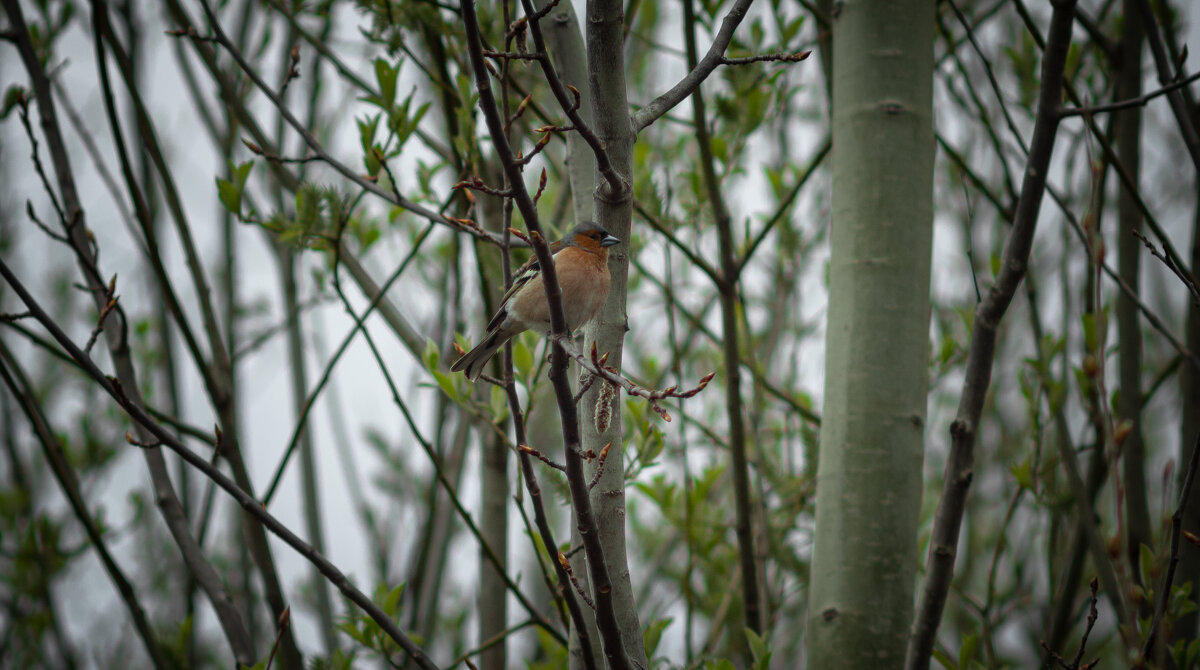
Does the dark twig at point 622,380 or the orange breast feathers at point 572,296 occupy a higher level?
the orange breast feathers at point 572,296

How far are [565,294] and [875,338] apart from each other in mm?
1133

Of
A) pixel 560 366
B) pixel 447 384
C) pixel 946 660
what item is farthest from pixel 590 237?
pixel 946 660

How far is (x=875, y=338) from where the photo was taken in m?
2.91

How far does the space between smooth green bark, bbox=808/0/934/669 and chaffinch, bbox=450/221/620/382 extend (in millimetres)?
880

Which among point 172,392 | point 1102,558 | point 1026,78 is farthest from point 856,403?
point 172,392

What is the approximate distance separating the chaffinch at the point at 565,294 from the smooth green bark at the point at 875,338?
880 millimetres

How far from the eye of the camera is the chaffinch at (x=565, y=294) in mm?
3016

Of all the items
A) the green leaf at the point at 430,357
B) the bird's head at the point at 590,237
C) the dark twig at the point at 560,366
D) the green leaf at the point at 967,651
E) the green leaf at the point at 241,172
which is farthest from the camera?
the green leaf at the point at 241,172

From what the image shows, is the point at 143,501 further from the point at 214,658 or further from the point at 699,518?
the point at 699,518

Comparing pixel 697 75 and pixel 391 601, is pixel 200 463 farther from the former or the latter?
pixel 697 75

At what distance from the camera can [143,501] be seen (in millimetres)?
6156

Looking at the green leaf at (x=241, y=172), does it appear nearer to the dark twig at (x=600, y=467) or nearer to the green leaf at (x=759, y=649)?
the dark twig at (x=600, y=467)

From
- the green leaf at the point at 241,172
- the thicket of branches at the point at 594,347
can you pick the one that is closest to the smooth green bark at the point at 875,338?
the thicket of branches at the point at 594,347

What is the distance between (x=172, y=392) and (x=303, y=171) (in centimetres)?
161
